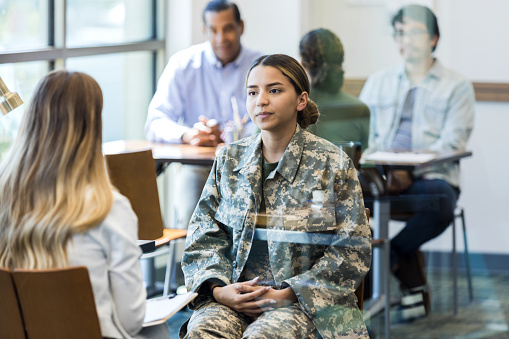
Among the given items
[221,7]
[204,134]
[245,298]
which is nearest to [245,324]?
[245,298]

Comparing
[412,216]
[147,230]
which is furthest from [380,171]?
[147,230]

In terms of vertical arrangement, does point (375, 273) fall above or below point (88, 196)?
below

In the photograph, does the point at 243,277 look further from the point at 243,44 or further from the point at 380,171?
the point at 243,44

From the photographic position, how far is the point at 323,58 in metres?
2.98

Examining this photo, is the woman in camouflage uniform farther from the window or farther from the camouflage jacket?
the window

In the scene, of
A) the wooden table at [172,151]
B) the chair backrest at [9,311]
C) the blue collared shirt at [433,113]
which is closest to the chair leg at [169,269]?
the wooden table at [172,151]

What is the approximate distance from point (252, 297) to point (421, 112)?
120cm

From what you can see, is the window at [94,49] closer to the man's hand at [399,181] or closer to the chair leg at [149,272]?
the chair leg at [149,272]

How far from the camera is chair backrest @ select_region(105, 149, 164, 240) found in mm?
2348

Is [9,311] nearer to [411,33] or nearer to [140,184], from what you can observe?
[140,184]

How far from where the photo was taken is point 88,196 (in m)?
1.53

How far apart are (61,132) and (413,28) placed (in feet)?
5.52

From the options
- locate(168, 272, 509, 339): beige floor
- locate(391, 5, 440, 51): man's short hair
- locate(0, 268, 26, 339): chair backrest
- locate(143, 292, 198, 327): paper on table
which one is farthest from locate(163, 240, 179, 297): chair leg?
locate(0, 268, 26, 339): chair backrest

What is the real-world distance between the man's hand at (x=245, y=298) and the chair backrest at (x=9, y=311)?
0.61 m
